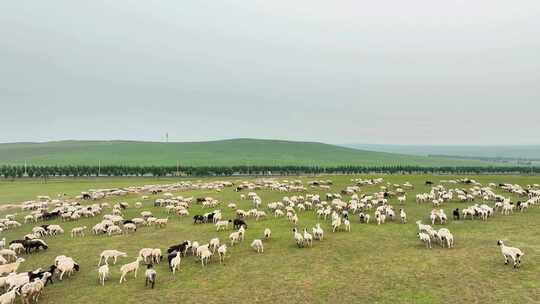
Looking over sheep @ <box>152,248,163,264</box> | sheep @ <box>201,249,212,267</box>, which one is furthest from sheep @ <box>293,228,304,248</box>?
sheep @ <box>152,248,163,264</box>

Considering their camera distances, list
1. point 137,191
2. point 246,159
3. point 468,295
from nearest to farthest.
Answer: point 468,295, point 137,191, point 246,159

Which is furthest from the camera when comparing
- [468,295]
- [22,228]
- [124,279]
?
[22,228]

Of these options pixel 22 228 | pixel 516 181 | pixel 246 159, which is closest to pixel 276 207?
pixel 22 228

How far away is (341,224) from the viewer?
27.2 metres

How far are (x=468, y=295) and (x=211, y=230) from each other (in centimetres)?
1801

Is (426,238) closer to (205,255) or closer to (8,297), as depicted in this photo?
(205,255)

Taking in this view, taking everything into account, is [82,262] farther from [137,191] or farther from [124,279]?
[137,191]

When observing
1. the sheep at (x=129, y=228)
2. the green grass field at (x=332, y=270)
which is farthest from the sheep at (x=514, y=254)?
the sheep at (x=129, y=228)

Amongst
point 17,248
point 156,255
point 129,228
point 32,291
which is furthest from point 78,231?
point 32,291

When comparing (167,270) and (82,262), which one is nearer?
(167,270)

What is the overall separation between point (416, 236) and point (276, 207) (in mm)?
15088

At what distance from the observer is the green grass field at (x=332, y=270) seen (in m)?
13.8

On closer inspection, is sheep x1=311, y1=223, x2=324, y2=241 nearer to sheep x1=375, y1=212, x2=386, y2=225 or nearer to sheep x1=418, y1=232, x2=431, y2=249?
sheep x1=418, y1=232, x2=431, y2=249

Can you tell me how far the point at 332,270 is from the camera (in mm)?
16812
